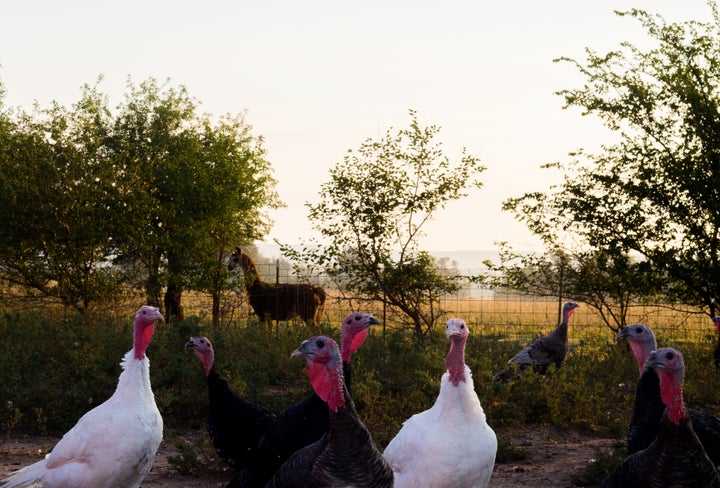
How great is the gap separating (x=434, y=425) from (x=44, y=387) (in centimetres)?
637

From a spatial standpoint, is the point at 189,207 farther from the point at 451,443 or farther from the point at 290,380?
the point at 451,443

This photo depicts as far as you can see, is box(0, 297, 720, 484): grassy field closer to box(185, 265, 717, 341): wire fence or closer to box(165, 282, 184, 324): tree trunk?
box(185, 265, 717, 341): wire fence

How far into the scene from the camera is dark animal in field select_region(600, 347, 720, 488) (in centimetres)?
530

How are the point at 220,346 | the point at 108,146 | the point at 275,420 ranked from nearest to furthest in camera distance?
the point at 275,420
the point at 220,346
the point at 108,146

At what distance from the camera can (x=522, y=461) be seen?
9.17 meters

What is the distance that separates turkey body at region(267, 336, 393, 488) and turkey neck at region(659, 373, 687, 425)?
160 centimetres

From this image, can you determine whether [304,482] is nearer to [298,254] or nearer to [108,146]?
[298,254]

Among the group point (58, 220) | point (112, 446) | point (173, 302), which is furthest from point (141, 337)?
point (173, 302)

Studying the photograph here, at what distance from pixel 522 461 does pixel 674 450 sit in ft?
13.0

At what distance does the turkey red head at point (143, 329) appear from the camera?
271 inches

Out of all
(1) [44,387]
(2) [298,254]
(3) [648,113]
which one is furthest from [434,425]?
(2) [298,254]

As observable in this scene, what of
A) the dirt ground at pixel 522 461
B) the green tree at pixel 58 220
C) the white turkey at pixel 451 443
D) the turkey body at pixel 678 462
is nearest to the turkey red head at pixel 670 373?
the turkey body at pixel 678 462

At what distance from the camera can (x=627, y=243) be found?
15438 millimetres

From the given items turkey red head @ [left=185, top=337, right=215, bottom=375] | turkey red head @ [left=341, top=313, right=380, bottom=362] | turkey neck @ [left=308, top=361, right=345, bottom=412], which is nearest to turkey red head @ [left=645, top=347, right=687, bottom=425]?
turkey neck @ [left=308, top=361, right=345, bottom=412]
